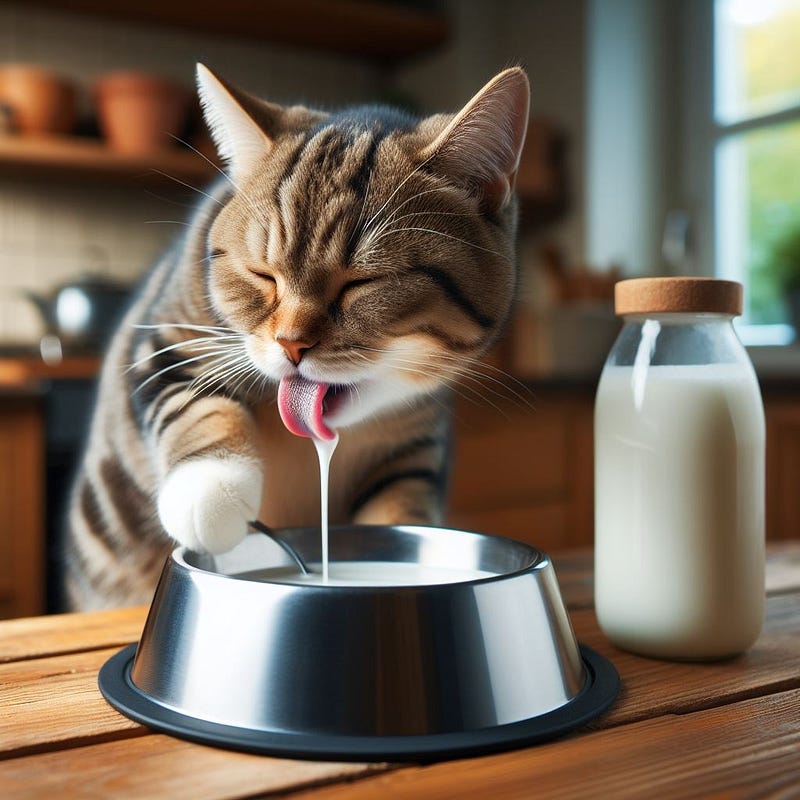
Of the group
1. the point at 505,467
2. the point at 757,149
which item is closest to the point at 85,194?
the point at 505,467

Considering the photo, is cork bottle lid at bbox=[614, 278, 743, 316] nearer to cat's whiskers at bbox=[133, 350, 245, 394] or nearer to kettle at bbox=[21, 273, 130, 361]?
cat's whiskers at bbox=[133, 350, 245, 394]

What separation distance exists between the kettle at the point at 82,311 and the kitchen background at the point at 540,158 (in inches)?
1.9

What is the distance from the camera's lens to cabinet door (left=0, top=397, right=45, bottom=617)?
2.23m

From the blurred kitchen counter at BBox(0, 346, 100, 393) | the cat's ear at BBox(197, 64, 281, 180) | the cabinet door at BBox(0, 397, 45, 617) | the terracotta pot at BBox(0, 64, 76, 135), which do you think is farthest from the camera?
the terracotta pot at BBox(0, 64, 76, 135)

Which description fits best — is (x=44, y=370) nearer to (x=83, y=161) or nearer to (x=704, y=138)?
(x=83, y=161)

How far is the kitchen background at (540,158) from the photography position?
2834mm

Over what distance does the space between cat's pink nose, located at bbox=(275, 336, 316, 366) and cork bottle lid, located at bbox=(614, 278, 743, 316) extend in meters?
0.28

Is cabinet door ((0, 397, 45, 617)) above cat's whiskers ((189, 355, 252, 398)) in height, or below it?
below

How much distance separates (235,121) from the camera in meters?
0.94

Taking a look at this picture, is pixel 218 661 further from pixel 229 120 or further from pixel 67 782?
pixel 229 120

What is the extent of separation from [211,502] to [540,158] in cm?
265

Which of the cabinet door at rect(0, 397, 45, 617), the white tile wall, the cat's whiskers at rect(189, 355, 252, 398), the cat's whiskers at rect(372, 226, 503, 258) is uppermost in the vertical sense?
the white tile wall

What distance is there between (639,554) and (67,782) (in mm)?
438

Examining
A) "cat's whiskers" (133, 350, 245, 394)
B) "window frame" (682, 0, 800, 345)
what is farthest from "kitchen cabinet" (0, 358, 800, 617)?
"cat's whiskers" (133, 350, 245, 394)
